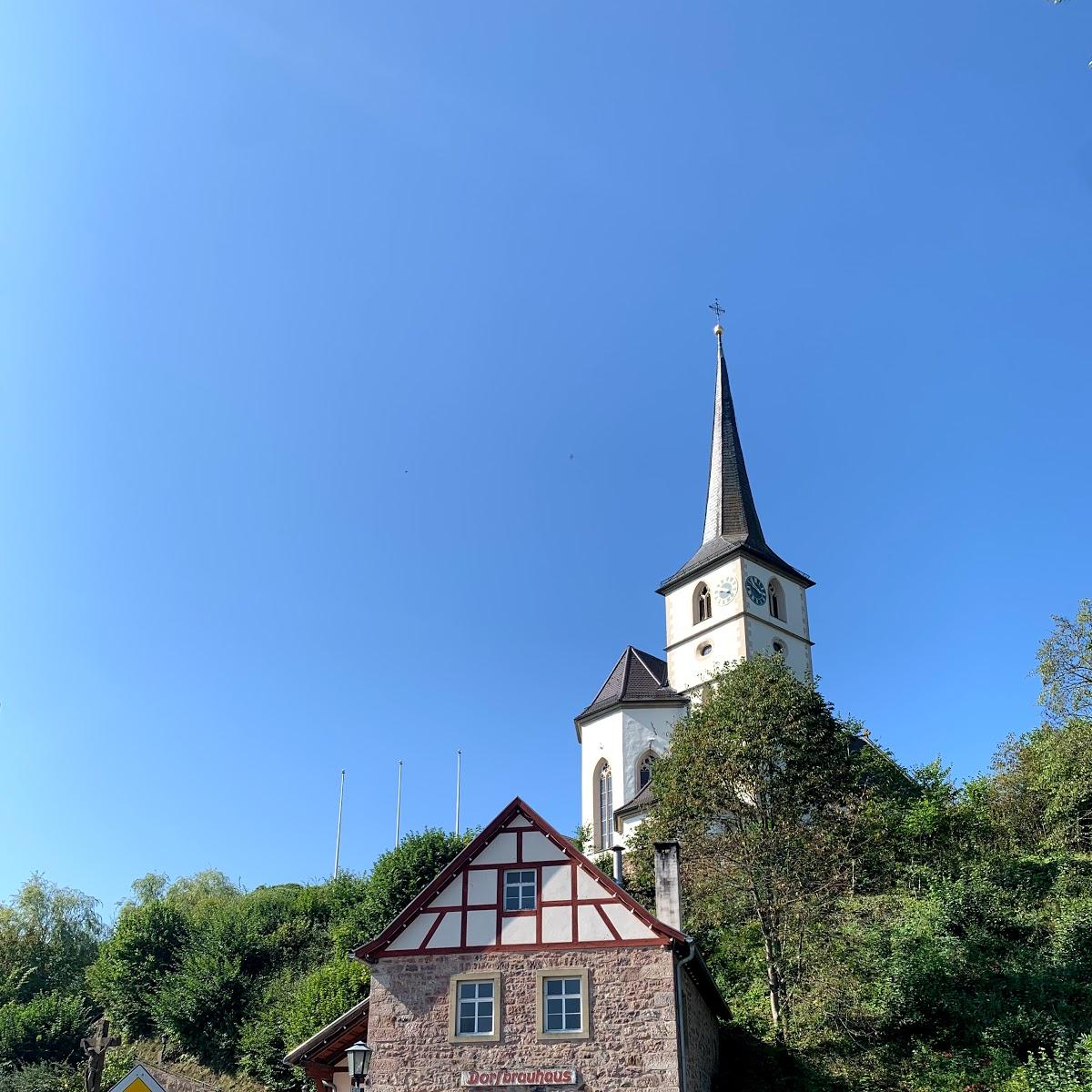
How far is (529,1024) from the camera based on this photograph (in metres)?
19.5

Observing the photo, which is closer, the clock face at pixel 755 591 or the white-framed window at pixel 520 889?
the white-framed window at pixel 520 889

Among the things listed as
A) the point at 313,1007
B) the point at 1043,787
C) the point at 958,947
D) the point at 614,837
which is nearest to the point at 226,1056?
the point at 313,1007

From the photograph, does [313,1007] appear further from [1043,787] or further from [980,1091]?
[1043,787]

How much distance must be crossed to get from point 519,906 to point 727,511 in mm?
31782

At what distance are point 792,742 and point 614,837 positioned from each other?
16396mm

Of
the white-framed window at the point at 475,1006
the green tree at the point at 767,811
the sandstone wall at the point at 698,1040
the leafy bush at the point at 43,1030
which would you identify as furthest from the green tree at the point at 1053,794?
the leafy bush at the point at 43,1030

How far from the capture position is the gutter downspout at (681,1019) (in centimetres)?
1866

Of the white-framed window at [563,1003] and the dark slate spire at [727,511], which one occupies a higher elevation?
the dark slate spire at [727,511]

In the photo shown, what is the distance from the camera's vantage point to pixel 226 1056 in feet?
112

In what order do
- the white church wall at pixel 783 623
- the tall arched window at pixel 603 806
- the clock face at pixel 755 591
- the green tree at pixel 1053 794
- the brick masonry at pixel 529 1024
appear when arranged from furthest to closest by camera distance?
the clock face at pixel 755 591 < the white church wall at pixel 783 623 < the tall arched window at pixel 603 806 < the green tree at pixel 1053 794 < the brick masonry at pixel 529 1024

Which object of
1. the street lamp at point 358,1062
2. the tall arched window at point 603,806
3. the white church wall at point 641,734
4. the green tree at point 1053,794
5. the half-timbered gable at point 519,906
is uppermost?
the white church wall at point 641,734

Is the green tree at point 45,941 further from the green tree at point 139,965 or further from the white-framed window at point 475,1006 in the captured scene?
the white-framed window at point 475,1006

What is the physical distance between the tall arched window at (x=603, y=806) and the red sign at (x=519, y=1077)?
23112mm

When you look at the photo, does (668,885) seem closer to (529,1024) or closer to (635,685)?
(529,1024)
